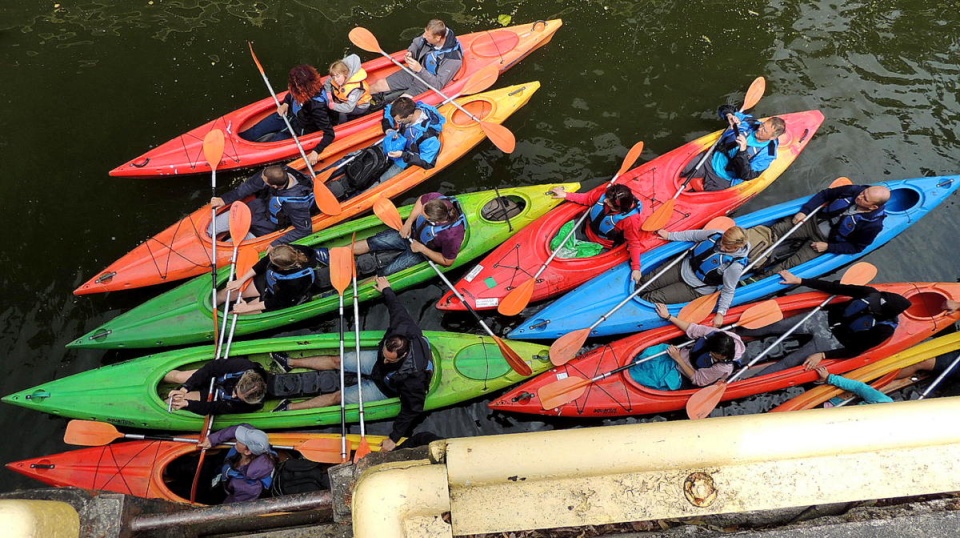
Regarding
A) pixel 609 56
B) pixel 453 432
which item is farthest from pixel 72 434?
pixel 609 56

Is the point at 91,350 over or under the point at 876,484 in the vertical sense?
under

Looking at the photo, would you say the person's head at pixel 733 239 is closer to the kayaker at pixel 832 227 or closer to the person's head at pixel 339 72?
the kayaker at pixel 832 227

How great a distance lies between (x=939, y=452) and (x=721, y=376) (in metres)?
3.14

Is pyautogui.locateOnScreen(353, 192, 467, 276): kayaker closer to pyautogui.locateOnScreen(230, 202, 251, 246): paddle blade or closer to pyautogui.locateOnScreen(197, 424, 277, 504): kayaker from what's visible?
pyautogui.locateOnScreen(230, 202, 251, 246): paddle blade

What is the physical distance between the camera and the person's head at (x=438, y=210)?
542 centimetres

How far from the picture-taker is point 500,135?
6.82 meters

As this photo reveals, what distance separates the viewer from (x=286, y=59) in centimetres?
796

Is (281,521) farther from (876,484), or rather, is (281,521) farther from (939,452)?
(939,452)

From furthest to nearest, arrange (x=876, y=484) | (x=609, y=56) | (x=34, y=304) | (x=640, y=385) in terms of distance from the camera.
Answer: (x=609, y=56) < (x=34, y=304) < (x=640, y=385) < (x=876, y=484)

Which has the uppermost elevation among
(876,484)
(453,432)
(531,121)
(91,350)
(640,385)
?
(876,484)

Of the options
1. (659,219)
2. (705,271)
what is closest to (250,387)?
(659,219)

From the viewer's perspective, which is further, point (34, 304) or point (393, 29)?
point (393, 29)

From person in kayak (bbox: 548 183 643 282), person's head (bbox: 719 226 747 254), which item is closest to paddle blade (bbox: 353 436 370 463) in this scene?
person in kayak (bbox: 548 183 643 282)

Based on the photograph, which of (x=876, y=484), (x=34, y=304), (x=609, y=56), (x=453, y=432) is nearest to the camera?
(x=876, y=484)
